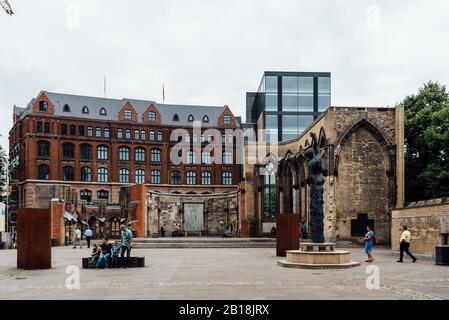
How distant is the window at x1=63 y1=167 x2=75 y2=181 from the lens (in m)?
73.7

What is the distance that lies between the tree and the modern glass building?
25631 mm

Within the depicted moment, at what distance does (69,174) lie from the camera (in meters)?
74.1

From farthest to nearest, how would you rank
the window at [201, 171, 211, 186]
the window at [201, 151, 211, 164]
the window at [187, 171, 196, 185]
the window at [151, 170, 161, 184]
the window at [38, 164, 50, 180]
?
the window at [201, 151, 211, 164], the window at [201, 171, 211, 186], the window at [187, 171, 196, 185], the window at [151, 170, 161, 184], the window at [38, 164, 50, 180]

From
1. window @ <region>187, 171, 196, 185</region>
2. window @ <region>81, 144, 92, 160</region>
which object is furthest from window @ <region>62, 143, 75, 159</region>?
window @ <region>187, 171, 196, 185</region>

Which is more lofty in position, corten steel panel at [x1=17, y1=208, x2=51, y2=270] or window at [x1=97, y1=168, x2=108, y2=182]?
window at [x1=97, y1=168, x2=108, y2=182]

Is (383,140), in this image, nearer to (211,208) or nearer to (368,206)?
(368,206)

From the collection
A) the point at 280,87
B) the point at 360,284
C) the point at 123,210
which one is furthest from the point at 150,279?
the point at 280,87

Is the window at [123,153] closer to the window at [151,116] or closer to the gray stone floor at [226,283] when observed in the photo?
the window at [151,116]

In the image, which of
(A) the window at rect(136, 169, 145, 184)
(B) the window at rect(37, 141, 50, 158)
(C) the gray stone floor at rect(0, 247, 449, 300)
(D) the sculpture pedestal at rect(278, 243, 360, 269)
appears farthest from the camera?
(A) the window at rect(136, 169, 145, 184)

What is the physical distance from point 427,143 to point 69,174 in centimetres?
5032

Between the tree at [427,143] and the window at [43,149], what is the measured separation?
48260 mm

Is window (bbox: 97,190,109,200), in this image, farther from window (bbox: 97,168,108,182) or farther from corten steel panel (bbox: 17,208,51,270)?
corten steel panel (bbox: 17,208,51,270)

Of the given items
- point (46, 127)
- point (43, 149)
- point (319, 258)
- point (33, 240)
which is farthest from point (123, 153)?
point (319, 258)

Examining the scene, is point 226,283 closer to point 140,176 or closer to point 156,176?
point 140,176
